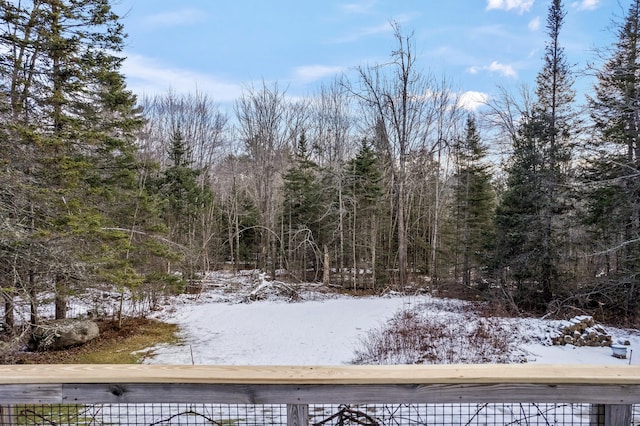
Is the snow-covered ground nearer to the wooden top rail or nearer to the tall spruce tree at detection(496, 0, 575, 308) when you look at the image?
the tall spruce tree at detection(496, 0, 575, 308)

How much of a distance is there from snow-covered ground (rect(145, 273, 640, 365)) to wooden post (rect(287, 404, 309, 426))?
4866 millimetres

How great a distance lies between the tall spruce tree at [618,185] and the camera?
9250 millimetres

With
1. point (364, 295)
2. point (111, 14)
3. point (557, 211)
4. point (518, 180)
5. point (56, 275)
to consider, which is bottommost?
point (364, 295)

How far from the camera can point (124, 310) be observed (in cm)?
1052

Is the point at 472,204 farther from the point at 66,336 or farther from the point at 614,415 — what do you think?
the point at 614,415

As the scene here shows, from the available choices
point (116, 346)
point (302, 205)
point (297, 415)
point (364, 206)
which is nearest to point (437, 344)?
point (116, 346)

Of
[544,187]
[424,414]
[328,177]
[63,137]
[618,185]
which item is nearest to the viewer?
[424,414]

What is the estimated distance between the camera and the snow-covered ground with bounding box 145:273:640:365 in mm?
6879

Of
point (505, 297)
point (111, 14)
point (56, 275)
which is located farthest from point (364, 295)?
point (111, 14)

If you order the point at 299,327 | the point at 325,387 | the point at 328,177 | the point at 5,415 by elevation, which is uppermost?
the point at 328,177

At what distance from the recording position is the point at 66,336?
733cm

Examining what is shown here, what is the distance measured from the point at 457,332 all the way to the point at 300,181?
11.2 meters

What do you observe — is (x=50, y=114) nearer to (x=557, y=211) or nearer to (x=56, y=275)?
(x=56, y=275)

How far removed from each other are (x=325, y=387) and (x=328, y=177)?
1641cm
